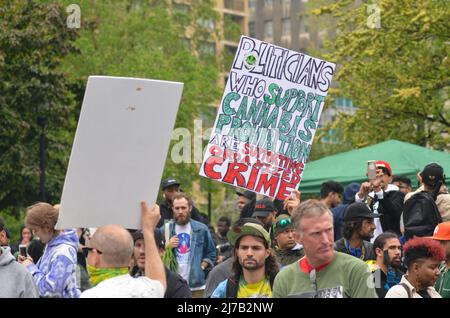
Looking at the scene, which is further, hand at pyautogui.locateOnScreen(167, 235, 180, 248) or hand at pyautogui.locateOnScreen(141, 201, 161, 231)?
hand at pyautogui.locateOnScreen(167, 235, 180, 248)

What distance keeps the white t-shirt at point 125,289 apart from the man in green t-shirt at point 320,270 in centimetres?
82

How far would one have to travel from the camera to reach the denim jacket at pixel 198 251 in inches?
486

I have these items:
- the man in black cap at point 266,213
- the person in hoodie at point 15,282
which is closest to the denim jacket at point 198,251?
the man in black cap at point 266,213

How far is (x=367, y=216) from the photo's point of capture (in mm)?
10258

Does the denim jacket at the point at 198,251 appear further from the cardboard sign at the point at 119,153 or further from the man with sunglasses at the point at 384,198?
the cardboard sign at the point at 119,153

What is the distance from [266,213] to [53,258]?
159 inches

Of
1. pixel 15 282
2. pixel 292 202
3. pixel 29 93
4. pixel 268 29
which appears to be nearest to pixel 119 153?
pixel 15 282

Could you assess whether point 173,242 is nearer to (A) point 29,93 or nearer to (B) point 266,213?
(B) point 266,213

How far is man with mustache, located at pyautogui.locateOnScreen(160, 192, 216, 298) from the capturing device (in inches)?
483

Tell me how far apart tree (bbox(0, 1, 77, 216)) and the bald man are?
2132cm

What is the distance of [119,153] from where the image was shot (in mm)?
6699

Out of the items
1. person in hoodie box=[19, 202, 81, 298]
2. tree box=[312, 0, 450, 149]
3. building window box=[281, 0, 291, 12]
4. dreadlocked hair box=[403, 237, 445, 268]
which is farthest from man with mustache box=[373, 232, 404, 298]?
building window box=[281, 0, 291, 12]

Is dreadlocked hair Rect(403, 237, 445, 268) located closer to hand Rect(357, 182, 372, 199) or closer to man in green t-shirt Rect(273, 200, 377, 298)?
man in green t-shirt Rect(273, 200, 377, 298)

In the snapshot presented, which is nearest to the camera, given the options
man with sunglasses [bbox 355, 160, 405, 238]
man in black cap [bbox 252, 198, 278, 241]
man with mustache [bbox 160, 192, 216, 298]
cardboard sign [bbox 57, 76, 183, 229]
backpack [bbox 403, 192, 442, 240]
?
cardboard sign [bbox 57, 76, 183, 229]
